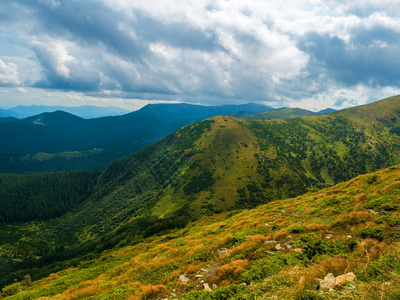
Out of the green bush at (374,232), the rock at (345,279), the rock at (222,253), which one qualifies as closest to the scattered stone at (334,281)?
the rock at (345,279)

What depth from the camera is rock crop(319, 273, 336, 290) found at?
7535mm

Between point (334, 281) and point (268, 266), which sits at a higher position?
point (334, 281)

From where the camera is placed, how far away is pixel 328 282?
26.0ft

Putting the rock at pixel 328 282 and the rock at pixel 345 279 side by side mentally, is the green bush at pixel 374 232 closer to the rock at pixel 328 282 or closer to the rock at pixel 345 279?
the rock at pixel 345 279

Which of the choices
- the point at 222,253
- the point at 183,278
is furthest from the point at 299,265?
the point at 183,278

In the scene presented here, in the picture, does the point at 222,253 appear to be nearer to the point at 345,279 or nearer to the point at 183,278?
the point at 183,278

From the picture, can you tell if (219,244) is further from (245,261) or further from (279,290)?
(279,290)

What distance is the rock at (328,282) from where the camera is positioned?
24.7 feet

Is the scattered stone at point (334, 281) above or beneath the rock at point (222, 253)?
above

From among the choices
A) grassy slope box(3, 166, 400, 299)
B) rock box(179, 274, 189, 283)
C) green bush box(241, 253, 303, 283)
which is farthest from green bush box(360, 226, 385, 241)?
rock box(179, 274, 189, 283)

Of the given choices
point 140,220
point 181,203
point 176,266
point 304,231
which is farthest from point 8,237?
point 304,231

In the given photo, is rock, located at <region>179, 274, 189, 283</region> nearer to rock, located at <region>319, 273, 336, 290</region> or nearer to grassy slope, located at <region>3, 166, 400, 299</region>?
grassy slope, located at <region>3, 166, 400, 299</region>

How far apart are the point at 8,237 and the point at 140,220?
17001cm

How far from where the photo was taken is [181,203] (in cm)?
13462
